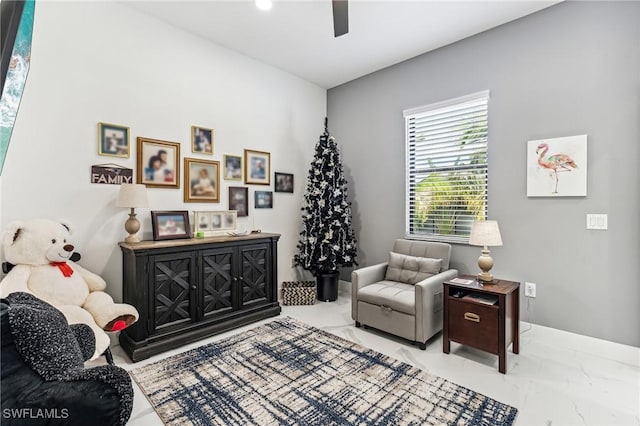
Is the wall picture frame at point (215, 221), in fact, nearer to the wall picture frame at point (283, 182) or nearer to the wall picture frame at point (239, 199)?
the wall picture frame at point (239, 199)

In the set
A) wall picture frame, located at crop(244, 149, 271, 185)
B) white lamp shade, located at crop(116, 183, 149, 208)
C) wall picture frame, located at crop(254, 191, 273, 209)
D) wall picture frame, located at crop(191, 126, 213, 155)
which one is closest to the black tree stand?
wall picture frame, located at crop(254, 191, 273, 209)

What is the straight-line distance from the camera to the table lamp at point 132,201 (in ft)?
8.75

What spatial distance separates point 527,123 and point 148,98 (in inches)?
147

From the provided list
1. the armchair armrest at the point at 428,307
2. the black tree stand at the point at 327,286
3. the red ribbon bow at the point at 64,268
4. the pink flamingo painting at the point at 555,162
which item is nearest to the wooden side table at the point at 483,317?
the armchair armrest at the point at 428,307

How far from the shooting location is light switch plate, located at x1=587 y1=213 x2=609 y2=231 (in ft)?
8.54

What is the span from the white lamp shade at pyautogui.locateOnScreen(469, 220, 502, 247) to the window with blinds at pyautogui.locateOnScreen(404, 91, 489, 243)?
2.37 feet

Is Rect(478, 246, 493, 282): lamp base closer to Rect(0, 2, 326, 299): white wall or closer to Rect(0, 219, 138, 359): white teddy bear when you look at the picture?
Rect(0, 2, 326, 299): white wall

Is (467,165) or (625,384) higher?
(467,165)

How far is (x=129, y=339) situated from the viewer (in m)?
2.66

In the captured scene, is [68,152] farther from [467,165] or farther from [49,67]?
[467,165]

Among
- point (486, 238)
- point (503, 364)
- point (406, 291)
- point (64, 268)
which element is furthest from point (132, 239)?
point (503, 364)

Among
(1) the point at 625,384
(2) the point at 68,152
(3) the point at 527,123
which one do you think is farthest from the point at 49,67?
(1) the point at 625,384

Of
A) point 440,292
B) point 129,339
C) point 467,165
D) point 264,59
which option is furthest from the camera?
point 264,59

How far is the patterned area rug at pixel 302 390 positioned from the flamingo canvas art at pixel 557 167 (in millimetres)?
1936
